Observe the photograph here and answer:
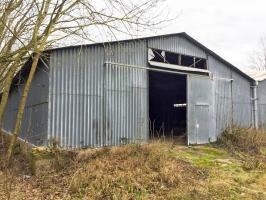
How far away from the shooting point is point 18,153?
13.2m

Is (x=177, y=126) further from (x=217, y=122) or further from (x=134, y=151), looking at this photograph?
(x=134, y=151)

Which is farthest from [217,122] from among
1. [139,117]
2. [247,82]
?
[139,117]

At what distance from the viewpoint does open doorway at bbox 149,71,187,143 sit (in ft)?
59.4

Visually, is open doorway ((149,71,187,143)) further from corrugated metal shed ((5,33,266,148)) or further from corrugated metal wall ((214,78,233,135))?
corrugated metal shed ((5,33,266,148))

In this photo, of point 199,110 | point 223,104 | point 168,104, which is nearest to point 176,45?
point 199,110

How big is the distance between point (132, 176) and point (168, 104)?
37.9 feet

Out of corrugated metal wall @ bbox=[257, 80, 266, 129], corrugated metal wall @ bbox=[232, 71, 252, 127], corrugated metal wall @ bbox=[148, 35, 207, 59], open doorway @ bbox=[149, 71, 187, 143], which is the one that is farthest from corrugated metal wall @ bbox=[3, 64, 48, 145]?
corrugated metal wall @ bbox=[257, 80, 266, 129]

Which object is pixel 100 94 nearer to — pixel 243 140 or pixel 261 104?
pixel 243 140

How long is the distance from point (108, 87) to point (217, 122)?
21.1ft

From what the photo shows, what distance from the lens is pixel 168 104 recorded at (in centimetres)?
1953

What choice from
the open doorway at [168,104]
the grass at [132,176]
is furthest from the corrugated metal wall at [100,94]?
the open doorway at [168,104]

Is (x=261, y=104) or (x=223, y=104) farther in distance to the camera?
(x=261, y=104)

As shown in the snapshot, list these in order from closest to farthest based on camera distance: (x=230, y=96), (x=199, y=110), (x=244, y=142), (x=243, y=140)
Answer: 1. (x=244, y=142)
2. (x=243, y=140)
3. (x=199, y=110)
4. (x=230, y=96)

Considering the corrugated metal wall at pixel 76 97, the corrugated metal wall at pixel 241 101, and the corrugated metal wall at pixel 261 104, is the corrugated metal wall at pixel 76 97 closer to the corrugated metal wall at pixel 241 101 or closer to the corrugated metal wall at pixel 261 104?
the corrugated metal wall at pixel 241 101
